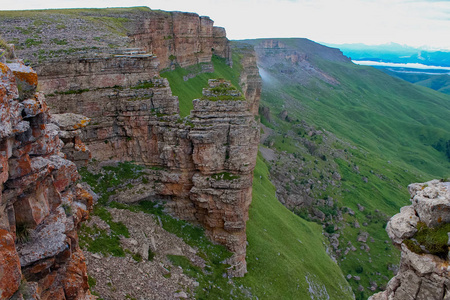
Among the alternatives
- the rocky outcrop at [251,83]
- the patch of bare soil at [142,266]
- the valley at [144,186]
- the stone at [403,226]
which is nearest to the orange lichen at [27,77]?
the valley at [144,186]

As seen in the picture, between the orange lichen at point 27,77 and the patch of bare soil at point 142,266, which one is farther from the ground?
the orange lichen at point 27,77

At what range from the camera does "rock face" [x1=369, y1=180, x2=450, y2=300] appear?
45.9 ft

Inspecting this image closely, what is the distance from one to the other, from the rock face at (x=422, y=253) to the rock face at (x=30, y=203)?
569 inches

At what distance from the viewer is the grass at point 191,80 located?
5841cm

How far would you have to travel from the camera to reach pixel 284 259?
37.6 metres

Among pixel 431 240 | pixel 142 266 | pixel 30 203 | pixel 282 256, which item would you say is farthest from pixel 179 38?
pixel 431 240

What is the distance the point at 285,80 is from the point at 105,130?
172 m

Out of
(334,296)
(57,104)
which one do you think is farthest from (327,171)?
(57,104)

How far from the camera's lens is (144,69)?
33.0 metres

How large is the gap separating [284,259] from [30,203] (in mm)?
31013

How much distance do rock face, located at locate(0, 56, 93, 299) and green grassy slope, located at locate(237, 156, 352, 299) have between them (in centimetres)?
2173

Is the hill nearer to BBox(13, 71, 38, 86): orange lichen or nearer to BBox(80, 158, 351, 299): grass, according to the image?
BBox(80, 158, 351, 299): grass

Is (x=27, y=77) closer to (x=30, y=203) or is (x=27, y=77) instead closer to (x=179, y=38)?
(x=30, y=203)

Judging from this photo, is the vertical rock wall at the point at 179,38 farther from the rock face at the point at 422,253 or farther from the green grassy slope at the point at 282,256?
the rock face at the point at 422,253
